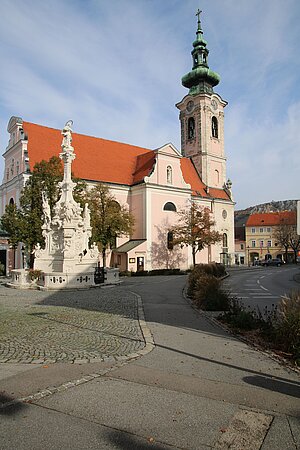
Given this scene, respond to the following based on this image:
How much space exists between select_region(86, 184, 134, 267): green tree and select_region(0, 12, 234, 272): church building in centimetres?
505

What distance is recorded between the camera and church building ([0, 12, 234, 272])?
36.6m

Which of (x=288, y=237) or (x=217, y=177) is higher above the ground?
(x=217, y=177)

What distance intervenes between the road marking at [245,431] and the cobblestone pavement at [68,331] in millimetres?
2686

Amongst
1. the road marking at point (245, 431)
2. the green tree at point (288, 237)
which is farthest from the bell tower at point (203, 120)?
the road marking at point (245, 431)

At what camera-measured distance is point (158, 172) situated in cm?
4000

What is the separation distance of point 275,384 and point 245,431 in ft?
4.95

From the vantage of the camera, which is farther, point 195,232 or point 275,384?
point 195,232

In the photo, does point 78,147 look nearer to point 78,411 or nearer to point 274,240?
point 78,411

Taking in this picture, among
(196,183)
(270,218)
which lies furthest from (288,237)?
(196,183)

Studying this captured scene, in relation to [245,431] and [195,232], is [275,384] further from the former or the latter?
[195,232]

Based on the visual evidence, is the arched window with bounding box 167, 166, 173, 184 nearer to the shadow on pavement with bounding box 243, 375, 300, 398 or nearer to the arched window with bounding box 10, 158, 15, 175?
the arched window with bounding box 10, 158, 15, 175

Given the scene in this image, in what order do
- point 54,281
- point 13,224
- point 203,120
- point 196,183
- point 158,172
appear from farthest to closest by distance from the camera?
point 203,120 → point 196,183 → point 158,172 → point 13,224 → point 54,281

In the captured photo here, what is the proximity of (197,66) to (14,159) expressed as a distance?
28.3m

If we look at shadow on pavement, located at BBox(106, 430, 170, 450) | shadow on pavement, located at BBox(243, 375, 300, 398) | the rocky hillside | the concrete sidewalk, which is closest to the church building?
the concrete sidewalk
